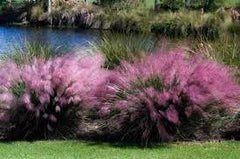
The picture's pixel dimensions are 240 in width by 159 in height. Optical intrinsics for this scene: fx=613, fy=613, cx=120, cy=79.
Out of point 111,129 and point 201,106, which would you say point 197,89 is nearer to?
point 201,106

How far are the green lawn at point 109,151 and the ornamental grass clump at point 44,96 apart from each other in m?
0.43

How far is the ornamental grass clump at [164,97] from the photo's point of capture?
878 cm

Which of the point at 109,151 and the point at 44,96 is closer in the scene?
the point at 109,151

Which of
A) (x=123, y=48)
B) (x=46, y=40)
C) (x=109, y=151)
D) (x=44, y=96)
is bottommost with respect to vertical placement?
(x=109, y=151)

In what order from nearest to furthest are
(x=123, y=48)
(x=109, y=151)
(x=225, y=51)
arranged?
(x=109, y=151) → (x=225, y=51) → (x=123, y=48)

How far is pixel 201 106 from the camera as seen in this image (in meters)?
8.90

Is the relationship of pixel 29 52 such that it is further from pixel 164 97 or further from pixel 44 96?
pixel 164 97

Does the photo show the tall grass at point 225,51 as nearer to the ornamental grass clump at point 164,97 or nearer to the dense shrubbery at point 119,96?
the dense shrubbery at point 119,96

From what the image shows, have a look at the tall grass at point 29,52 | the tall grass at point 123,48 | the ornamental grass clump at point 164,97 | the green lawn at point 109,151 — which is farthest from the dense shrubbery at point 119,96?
the tall grass at point 123,48

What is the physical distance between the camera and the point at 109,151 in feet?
27.2

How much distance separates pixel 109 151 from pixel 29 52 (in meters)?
3.05

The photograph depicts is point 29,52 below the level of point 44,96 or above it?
above

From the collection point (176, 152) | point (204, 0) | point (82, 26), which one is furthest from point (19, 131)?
point (82, 26)

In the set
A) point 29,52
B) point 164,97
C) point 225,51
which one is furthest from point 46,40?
point 164,97
